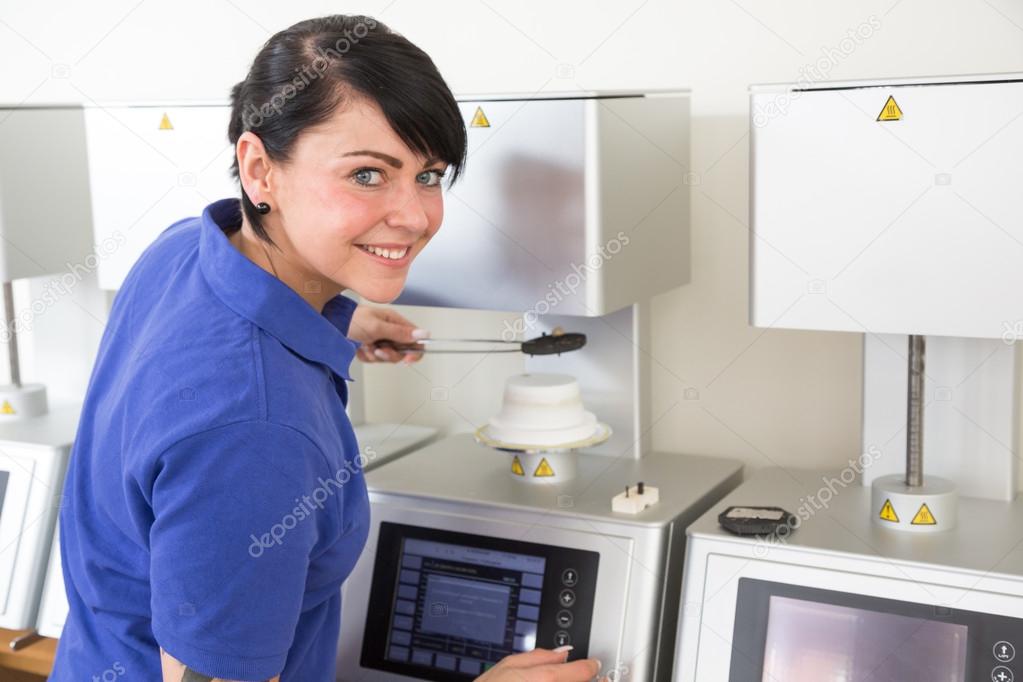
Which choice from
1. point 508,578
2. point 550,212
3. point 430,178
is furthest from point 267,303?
point 508,578

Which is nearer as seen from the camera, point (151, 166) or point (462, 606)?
point (462, 606)

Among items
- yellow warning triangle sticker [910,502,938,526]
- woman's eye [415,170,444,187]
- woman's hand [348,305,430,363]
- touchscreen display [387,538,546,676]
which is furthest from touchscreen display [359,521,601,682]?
woman's eye [415,170,444,187]

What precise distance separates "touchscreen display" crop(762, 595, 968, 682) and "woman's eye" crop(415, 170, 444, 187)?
0.55m

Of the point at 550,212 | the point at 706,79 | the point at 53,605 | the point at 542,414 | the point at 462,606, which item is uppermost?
the point at 706,79

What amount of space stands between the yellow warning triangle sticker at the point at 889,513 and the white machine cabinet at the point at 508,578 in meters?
0.22

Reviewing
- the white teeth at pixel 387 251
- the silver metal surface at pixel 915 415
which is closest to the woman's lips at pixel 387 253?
the white teeth at pixel 387 251

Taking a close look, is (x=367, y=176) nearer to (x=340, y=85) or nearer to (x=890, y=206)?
(x=340, y=85)

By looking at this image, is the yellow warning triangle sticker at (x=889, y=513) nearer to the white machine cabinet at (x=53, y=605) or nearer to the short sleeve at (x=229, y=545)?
the short sleeve at (x=229, y=545)

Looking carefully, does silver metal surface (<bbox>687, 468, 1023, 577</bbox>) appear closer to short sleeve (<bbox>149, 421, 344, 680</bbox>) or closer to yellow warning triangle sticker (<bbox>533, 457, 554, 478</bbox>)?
yellow warning triangle sticker (<bbox>533, 457, 554, 478</bbox>)

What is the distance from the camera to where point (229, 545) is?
86cm

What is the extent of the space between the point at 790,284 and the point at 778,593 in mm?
319

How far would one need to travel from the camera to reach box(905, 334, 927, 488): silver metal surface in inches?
48.4

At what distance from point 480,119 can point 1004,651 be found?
2.50ft

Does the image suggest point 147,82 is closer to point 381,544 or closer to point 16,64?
point 16,64
